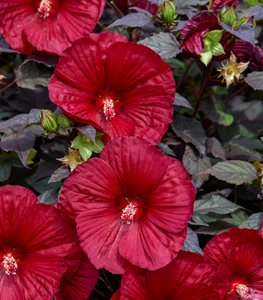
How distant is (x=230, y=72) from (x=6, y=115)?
1.92 feet

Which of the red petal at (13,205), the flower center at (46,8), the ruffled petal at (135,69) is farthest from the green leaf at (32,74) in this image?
the red petal at (13,205)

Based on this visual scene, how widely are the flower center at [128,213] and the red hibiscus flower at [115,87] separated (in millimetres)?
165

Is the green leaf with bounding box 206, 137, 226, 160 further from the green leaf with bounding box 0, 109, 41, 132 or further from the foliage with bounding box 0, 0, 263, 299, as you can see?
the green leaf with bounding box 0, 109, 41, 132

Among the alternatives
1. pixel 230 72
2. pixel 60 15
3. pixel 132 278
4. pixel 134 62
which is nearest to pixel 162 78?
pixel 134 62

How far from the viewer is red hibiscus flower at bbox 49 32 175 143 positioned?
1432 mm

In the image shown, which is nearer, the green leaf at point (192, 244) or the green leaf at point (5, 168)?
the green leaf at point (192, 244)

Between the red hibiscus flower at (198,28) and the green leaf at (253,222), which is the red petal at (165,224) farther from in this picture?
the red hibiscus flower at (198,28)

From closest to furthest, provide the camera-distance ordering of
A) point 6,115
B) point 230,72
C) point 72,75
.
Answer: point 72,75
point 230,72
point 6,115

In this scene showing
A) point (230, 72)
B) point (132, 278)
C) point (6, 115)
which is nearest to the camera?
point (132, 278)

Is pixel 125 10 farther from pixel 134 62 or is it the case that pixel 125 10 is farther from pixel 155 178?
pixel 155 178

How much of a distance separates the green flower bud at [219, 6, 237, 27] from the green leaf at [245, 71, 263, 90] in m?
0.15

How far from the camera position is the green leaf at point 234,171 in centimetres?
154

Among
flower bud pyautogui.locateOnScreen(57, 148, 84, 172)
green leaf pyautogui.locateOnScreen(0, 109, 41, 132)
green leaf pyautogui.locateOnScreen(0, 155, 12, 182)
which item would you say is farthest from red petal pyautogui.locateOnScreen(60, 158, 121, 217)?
green leaf pyautogui.locateOnScreen(0, 155, 12, 182)

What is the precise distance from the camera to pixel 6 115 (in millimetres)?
1731
